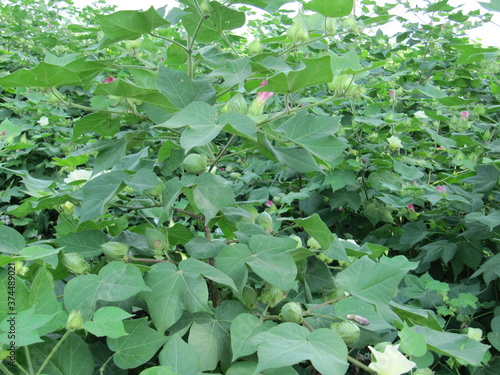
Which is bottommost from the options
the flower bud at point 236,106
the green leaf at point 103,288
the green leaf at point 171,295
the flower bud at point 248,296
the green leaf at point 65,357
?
the flower bud at point 248,296

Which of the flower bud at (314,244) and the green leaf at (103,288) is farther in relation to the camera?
the flower bud at (314,244)

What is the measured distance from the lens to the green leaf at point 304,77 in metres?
0.82

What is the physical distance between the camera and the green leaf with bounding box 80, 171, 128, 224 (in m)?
0.93

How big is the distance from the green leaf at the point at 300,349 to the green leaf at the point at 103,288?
0.71 feet

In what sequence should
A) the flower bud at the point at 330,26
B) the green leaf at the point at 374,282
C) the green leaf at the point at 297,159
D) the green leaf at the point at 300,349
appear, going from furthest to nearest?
the flower bud at the point at 330,26 < the green leaf at the point at 297,159 < the green leaf at the point at 374,282 < the green leaf at the point at 300,349

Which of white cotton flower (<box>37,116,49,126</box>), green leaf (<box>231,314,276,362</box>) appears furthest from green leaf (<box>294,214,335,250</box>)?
white cotton flower (<box>37,116,49,126</box>)

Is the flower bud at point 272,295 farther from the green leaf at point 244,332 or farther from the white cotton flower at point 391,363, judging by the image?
the white cotton flower at point 391,363

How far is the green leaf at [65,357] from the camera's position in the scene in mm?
724

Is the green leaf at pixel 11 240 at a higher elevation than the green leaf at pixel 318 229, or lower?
higher

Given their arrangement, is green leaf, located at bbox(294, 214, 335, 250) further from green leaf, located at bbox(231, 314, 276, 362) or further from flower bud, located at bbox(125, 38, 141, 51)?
flower bud, located at bbox(125, 38, 141, 51)

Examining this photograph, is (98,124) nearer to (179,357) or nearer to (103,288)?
(103,288)

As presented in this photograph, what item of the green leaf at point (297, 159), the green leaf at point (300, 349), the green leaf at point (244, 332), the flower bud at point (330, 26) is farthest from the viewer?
the flower bud at point (330, 26)

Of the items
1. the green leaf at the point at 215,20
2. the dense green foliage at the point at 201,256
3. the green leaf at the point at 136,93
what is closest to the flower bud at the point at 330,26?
the dense green foliage at the point at 201,256

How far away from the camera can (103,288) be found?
2.52ft
